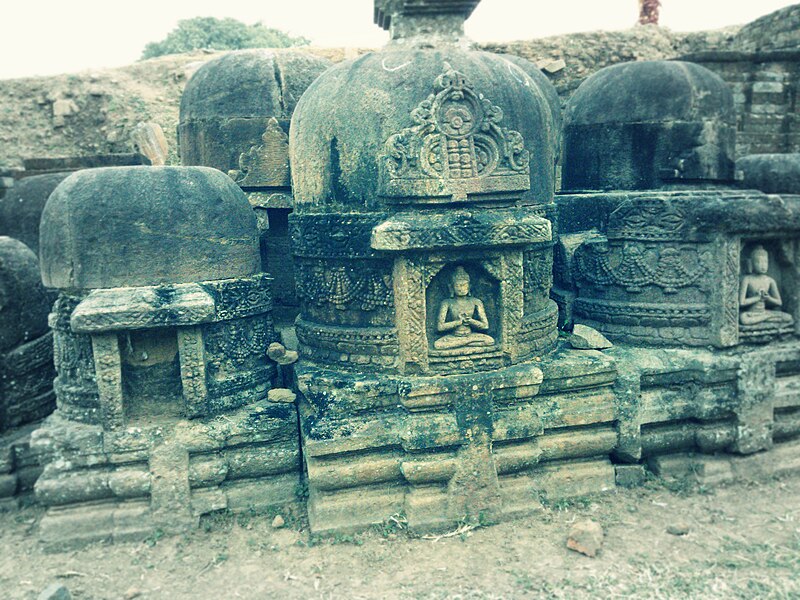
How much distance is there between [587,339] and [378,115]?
2.41 meters

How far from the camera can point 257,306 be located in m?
4.84

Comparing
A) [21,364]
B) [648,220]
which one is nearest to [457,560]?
[648,220]

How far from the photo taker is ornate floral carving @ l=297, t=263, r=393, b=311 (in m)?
4.65

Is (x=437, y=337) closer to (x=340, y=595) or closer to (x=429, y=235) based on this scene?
(x=429, y=235)

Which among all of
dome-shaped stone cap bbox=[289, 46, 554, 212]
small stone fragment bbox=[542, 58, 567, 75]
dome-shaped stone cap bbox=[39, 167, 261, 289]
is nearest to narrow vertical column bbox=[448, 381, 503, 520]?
dome-shaped stone cap bbox=[289, 46, 554, 212]

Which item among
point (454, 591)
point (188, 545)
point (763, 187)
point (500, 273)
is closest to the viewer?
point (454, 591)

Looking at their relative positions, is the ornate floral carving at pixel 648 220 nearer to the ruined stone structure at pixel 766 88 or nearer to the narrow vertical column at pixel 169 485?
the narrow vertical column at pixel 169 485

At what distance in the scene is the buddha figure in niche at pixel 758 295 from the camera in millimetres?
5219

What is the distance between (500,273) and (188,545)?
9.19 ft

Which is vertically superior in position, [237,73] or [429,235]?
[237,73]

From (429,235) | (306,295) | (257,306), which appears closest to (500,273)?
(429,235)

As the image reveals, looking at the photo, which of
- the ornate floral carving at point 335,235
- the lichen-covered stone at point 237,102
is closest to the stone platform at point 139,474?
the ornate floral carving at point 335,235

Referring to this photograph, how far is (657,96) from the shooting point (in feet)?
20.2

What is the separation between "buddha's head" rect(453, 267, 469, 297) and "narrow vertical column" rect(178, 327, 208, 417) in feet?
5.92
